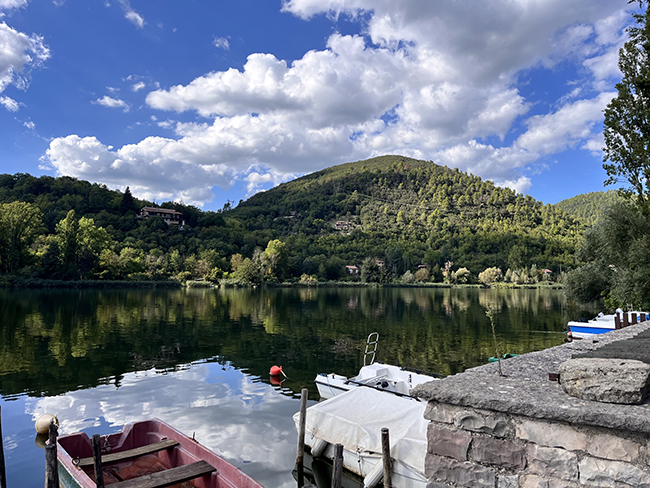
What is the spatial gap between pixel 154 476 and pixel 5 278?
8314 centimetres

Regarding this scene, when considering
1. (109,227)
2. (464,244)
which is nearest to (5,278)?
(109,227)

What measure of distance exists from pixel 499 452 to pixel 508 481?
241 millimetres

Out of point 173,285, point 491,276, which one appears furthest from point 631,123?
point 491,276

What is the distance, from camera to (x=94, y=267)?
8825 centimetres

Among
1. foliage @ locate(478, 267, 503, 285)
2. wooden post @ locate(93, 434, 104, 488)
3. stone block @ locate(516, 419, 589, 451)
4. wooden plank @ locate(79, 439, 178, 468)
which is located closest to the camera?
stone block @ locate(516, 419, 589, 451)

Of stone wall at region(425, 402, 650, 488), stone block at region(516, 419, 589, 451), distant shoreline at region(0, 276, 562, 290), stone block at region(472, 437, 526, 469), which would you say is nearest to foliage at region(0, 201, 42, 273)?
distant shoreline at region(0, 276, 562, 290)

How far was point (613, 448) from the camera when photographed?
120 inches

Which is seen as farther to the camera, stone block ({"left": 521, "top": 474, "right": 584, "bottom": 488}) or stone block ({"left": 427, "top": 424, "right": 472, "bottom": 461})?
stone block ({"left": 427, "top": 424, "right": 472, "bottom": 461})

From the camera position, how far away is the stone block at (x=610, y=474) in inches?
117

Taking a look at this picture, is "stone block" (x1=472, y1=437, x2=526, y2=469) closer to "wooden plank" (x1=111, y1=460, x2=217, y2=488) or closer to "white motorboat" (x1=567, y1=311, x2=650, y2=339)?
"wooden plank" (x1=111, y1=460, x2=217, y2=488)

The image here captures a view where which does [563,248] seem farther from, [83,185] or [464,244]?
[83,185]

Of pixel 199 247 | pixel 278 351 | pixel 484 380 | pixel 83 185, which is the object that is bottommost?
pixel 278 351

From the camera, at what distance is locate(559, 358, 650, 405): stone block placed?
3227 millimetres

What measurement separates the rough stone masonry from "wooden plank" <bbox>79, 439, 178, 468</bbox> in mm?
7452
